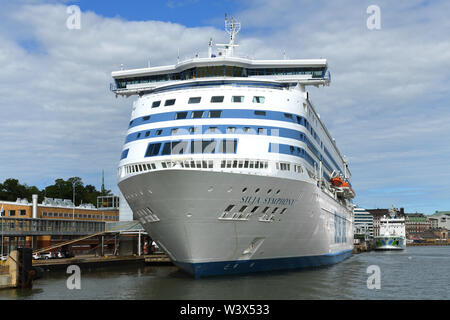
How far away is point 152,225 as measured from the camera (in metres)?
25.7

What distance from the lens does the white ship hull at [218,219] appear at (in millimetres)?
22750

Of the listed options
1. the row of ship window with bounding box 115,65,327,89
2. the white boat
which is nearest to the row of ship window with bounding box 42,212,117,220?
the row of ship window with bounding box 115,65,327,89

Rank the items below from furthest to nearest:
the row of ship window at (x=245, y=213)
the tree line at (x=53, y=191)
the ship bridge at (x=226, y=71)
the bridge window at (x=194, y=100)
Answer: the tree line at (x=53, y=191), the ship bridge at (x=226, y=71), the bridge window at (x=194, y=100), the row of ship window at (x=245, y=213)

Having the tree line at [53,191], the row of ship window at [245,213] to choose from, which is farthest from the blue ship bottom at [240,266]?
the tree line at [53,191]

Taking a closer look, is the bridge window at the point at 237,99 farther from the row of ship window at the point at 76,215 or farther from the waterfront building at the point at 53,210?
the row of ship window at the point at 76,215

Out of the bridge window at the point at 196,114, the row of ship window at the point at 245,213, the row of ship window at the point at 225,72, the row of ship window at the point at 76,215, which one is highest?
the row of ship window at the point at 225,72

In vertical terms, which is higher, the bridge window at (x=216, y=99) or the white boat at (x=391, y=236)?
the bridge window at (x=216, y=99)

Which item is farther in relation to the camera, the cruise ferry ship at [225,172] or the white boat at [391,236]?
the white boat at [391,236]

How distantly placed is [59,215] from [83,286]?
31.6m

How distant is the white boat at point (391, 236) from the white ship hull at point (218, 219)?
3022 inches

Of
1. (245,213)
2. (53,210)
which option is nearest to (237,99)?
(245,213)

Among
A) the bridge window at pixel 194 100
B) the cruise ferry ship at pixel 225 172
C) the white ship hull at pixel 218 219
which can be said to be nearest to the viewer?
the white ship hull at pixel 218 219
